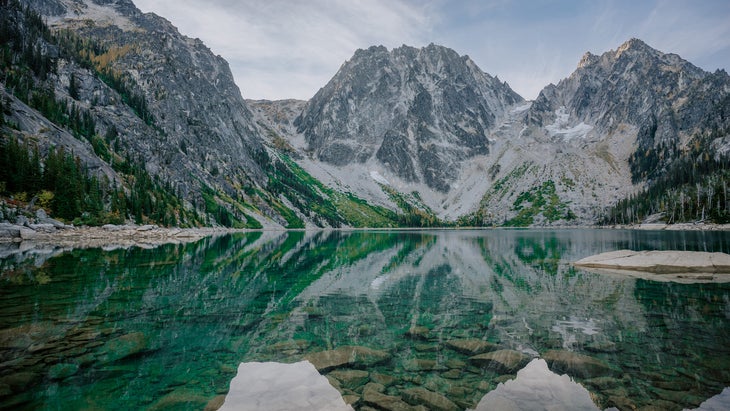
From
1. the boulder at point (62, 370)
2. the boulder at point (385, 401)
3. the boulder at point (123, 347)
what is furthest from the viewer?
the boulder at point (123, 347)

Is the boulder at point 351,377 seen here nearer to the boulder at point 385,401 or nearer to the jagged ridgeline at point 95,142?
the boulder at point 385,401

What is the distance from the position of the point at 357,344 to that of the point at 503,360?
235 inches

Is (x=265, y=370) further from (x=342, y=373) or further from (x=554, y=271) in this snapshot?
(x=554, y=271)

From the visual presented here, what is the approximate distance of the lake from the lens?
35.2ft

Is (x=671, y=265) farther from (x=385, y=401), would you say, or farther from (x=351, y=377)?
(x=385, y=401)

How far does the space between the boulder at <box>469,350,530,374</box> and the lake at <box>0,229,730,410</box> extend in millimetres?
71

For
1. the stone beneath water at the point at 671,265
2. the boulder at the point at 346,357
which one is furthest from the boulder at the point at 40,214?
the stone beneath water at the point at 671,265

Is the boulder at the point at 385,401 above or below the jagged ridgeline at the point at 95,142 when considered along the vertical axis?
below

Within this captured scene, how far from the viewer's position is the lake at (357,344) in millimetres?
10727

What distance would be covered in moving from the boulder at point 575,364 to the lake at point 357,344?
0.07 meters

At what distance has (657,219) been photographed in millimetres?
169500

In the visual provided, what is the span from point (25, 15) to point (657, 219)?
278 metres

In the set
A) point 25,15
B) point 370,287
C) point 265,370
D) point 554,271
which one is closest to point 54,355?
point 265,370

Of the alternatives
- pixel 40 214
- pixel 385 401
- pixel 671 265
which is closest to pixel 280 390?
pixel 385 401
